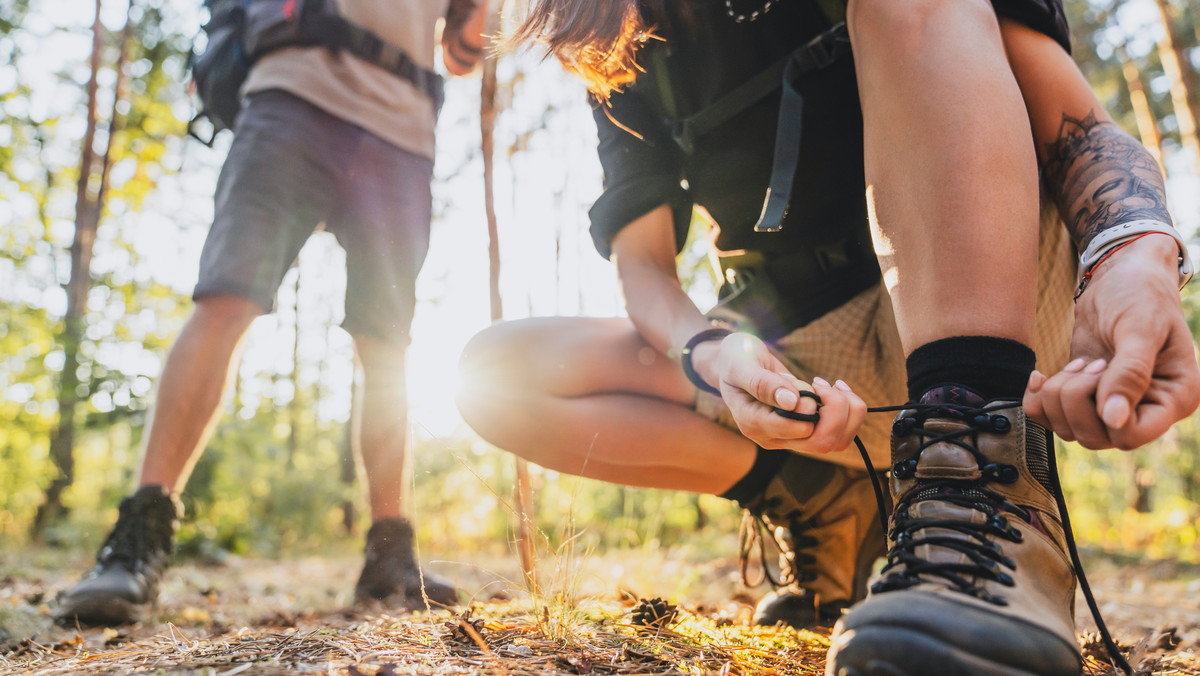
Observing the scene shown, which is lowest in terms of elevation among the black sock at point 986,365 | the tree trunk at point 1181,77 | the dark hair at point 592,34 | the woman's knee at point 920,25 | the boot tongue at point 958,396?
the boot tongue at point 958,396

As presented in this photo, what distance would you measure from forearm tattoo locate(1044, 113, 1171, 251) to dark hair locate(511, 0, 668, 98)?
835 mm

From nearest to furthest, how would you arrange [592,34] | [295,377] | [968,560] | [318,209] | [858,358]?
1. [968,560]
2. [592,34]
3. [858,358]
4. [318,209]
5. [295,377]

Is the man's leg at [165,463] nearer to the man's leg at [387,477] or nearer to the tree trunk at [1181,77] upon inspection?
the man's leg at [387,477]

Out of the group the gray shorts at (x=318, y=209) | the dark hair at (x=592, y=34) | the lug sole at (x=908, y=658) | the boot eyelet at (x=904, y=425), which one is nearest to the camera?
the lug sole at (x=908, y=658)

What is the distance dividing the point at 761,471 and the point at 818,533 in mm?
186

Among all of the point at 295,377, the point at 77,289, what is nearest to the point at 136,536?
the point at 77,289

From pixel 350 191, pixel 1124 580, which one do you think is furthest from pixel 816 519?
pixel 1124 580

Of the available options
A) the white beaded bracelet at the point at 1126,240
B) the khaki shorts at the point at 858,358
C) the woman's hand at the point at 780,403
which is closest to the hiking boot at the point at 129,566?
the khaki shorts at the point at 858,358

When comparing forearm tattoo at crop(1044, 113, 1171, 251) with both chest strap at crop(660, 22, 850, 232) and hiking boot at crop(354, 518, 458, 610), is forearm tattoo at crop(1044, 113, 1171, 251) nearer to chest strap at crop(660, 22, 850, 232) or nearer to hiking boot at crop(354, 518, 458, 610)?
chest strap at crop(660, 22, 850, 232)

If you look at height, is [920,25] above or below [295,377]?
below

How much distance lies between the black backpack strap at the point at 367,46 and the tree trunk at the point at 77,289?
4314mm

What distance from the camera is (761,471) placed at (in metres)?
1.57

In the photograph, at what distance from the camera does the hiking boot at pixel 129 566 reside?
1.62 meters

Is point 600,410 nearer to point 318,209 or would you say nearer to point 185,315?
point 318,209
